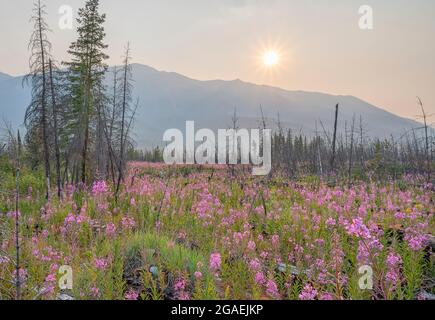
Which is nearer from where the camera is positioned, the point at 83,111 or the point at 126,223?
the point at 126,223

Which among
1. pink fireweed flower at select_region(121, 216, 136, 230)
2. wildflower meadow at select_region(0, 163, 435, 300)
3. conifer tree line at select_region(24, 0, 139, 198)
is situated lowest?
wildflower meadow at select_region(0, 163, 435, 300)

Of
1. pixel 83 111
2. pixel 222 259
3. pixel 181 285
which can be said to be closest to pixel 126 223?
pixel 222 259

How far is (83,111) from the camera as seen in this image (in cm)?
1400

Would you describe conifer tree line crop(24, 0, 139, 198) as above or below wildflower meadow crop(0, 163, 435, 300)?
above

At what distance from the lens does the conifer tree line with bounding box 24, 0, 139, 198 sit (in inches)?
465

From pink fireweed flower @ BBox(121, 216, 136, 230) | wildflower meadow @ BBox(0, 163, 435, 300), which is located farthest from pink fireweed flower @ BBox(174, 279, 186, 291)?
pink fireweed flower @ BBox(121, 216, 136, 230)

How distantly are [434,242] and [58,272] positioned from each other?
5.33 m

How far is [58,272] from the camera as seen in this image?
4242mm

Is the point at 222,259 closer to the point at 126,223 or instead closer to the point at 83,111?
the point at 126,223

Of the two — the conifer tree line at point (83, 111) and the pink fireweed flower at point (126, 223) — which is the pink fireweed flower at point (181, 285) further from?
the conifer tree line at point (83, 111)

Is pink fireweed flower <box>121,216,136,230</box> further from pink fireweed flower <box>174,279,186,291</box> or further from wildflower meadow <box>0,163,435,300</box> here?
pink fireweed flower <box>174,279,186,291</box>

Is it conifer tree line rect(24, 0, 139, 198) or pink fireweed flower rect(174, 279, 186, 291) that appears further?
conifer tree line rect(24, 0, 139, 198)

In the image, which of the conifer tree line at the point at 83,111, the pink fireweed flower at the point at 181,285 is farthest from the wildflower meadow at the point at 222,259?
the conifer tree line at the point at 83,111

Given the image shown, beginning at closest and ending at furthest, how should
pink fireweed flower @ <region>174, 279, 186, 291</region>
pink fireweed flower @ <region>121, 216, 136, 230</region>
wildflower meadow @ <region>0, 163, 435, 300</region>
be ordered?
pink fireweed flower @ <region>174, 279, 186, 291</region>, wildflower meadow @ <region>0, 163, 435, 300</region>, pink fireweed flower @ <region>121, 216, 136, 230</region>
